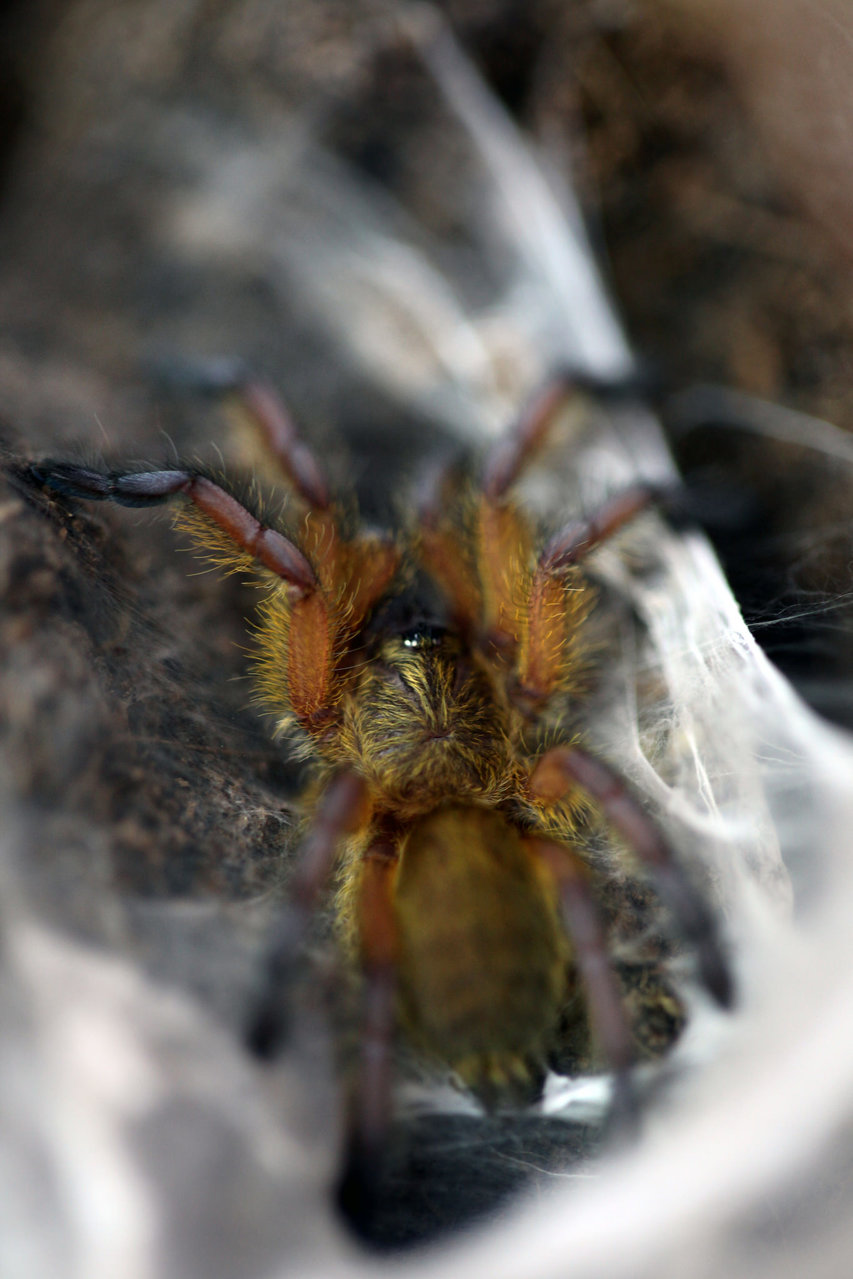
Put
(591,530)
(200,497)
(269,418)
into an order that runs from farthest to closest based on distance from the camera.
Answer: (269,418), (591,530), (200,497)

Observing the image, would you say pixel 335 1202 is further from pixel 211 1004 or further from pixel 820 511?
pixel 820 511

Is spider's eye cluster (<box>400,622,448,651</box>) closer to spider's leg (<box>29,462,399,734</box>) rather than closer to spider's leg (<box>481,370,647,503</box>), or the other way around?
spider's leg (<box>29,462,399,734</box>)

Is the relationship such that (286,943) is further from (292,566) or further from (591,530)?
(591,530)

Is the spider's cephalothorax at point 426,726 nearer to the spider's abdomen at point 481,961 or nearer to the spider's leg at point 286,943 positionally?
the spider's abdomen at point 481,961

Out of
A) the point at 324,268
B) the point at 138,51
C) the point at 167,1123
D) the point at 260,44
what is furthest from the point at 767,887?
the point at 138,51

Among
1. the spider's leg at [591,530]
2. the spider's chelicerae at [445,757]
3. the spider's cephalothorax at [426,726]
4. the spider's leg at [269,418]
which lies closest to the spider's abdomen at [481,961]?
the spider's chelicerae at [445,757]

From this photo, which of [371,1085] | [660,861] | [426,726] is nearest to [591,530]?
[426,726]

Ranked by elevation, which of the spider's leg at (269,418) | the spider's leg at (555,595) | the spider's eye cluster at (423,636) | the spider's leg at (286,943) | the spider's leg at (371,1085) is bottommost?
the spider's leg at (371,1085)
